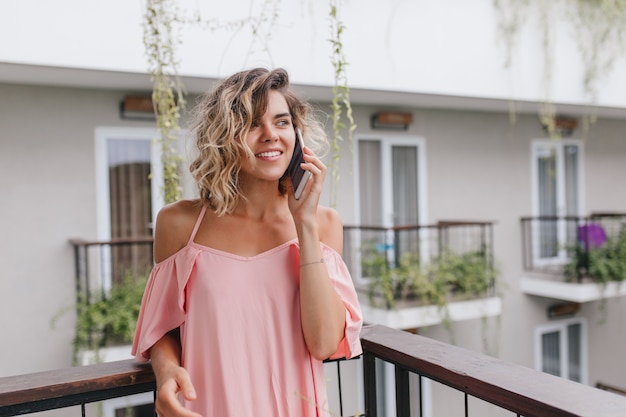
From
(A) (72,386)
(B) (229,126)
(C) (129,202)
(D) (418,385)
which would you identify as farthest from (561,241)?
(A) (72,386)

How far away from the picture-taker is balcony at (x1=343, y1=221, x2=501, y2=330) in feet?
19.7

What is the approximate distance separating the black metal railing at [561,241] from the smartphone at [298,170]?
677cm

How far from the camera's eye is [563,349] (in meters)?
8.32

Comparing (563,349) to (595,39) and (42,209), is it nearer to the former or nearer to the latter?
(595,39)

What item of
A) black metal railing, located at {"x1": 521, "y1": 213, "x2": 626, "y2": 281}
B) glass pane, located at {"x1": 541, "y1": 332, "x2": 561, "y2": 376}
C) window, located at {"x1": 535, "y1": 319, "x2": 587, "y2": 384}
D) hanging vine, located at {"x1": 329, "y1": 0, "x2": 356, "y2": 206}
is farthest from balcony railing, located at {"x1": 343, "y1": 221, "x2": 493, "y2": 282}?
hanging vine, located at {"x1": 329, "y1": 0, "x2": 356, "y2": 206}

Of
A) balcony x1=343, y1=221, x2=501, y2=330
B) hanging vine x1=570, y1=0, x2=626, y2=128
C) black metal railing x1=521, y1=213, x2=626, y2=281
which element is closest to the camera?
balcony x1=343, y1=221, x2=501, y2=330

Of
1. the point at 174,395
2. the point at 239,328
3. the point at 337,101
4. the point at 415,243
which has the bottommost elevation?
the point at 415,243

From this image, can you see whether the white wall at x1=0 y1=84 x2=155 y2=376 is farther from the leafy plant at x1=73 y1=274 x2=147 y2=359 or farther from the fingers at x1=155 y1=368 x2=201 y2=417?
the fingers at x1=155 y1=368 x2=201 y2=417

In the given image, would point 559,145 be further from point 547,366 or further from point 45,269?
point 45,269

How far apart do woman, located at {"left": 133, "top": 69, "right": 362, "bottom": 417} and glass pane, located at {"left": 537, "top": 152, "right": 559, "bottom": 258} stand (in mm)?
7482

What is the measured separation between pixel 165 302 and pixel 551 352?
8.09 metres

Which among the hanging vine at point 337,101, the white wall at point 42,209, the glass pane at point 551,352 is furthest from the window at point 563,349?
the hanging vine at point 337,101

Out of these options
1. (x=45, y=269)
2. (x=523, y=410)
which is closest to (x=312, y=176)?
(x=523, y=410)

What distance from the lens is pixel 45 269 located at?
516 centimetres
